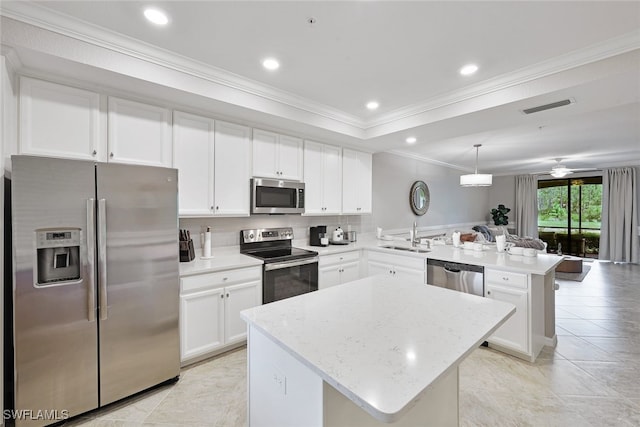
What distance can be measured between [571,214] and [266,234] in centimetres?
903

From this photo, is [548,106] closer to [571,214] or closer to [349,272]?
[349,272]

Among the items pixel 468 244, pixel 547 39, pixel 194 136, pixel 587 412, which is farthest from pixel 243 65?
pixel 587 412

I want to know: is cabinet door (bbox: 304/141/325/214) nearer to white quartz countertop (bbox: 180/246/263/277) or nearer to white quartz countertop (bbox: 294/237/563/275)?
white quartz countertop (bbox: 294/237/563/275)

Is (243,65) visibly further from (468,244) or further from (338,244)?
(468,244)

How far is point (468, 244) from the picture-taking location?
357 centimetres

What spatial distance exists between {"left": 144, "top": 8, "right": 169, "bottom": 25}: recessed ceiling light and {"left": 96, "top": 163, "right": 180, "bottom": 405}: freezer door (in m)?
0.96

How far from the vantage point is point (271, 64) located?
7.54ft

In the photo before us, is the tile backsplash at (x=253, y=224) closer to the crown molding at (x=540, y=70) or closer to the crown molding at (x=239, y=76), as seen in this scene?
the crown molding at (x=239, y=76)

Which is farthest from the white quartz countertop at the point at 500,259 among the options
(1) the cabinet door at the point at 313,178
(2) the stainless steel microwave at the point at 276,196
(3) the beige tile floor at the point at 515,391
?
(2) the stainless steel microwave at the point at 276,196

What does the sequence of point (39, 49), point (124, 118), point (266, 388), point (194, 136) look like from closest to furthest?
point (266, 388) → point (39, 49) → point (124, 118) → point (194, 136)

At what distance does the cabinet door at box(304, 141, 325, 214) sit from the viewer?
365 centimetres

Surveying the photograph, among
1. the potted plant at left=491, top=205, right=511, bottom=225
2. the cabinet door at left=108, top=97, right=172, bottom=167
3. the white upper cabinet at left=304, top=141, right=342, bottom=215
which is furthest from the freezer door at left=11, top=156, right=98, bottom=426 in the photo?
the potted plant at left=491, top=205, right=511, bottom=225

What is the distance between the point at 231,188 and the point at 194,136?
0.61m

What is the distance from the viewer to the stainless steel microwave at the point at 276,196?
3.12 m
